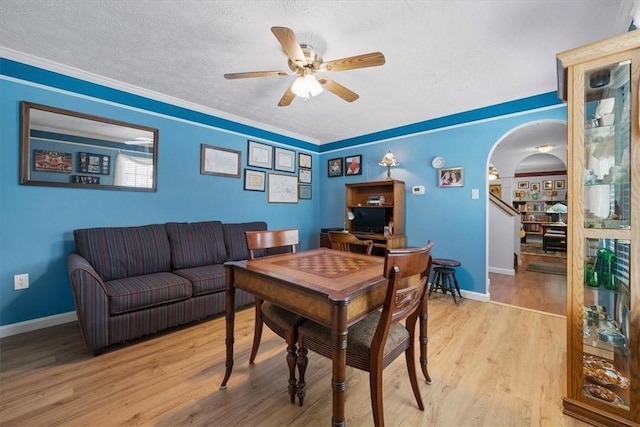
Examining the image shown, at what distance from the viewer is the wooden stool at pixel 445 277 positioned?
124 inches

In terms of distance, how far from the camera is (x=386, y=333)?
1.14 meters

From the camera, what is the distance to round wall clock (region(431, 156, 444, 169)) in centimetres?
353

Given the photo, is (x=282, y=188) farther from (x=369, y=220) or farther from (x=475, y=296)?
(x=475, y=296)

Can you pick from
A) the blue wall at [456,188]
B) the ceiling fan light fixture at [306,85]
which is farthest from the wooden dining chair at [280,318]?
the blue wall at [456,188]

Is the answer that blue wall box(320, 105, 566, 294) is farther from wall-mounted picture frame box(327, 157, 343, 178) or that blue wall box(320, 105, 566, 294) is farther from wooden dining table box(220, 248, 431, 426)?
wooden dining table box(220, 248, 431, 426)

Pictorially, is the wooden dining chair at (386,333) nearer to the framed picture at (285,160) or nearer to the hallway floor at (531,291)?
the hallway floor at (531,291)

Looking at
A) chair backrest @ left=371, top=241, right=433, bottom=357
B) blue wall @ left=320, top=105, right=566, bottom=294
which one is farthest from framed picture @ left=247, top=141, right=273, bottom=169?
chair backrest @ left=371, top=241, right=433, bottom=357

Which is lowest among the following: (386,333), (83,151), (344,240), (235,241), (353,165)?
(386,333)

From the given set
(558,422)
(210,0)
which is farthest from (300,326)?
(210,0)

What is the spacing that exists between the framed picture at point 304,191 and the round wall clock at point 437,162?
7.11ft

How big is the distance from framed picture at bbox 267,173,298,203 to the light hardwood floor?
2.33 meters

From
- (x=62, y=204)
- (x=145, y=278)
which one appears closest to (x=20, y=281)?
(x=62, y=204)

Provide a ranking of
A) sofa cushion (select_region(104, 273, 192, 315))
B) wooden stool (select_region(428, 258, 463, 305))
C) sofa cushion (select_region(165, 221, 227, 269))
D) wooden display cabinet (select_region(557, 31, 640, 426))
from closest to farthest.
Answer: wooden display cabinet (select_region(557, 31, 640, 426))
sofa cushion (select_region(104, 273, 192, 315))
sofa cushion (select_region(165, 221, 227, 269))
wooden stool (select_region(428, 258, 463, 305))

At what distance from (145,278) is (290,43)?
7.62 feet
